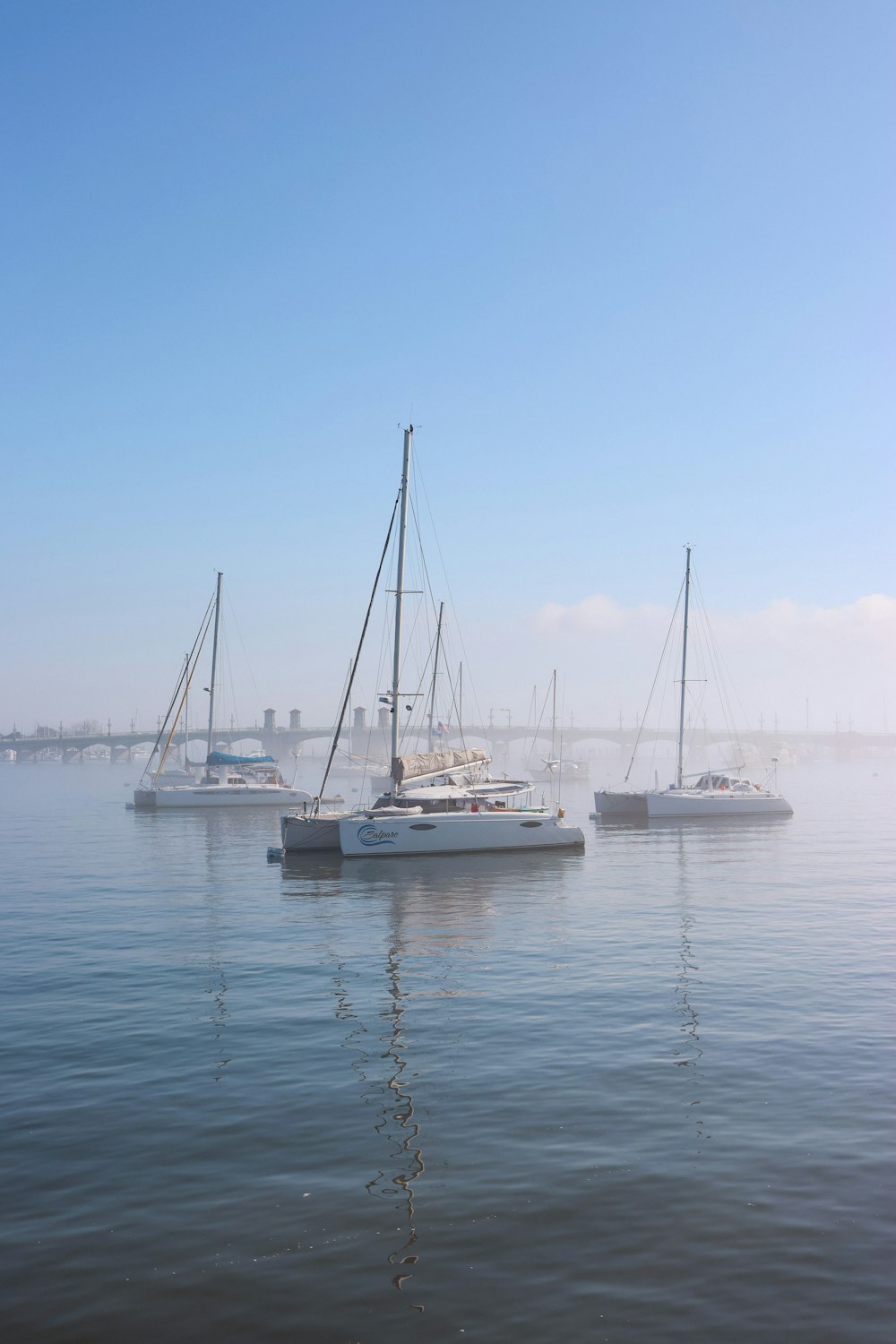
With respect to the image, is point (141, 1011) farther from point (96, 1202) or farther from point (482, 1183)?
point (482, 1183)

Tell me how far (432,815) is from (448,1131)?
31287mm

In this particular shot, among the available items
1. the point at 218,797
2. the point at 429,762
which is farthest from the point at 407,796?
the point at 218,797

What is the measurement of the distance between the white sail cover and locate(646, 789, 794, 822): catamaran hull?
22960 mm

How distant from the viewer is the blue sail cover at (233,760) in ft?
297

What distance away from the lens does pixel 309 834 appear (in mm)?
44688

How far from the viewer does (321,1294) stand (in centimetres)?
841

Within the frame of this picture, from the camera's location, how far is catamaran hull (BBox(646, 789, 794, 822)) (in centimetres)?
7006

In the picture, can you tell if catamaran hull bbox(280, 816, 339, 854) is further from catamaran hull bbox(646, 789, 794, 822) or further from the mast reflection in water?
catamaran hull bbox(646, 789, 794, 822)

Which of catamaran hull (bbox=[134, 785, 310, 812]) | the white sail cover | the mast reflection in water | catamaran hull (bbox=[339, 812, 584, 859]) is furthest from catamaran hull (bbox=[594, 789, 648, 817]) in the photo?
the mast reflection in water

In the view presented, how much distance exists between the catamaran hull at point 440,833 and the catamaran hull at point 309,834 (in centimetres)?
90

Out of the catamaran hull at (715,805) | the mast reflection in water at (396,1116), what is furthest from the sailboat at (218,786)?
the mast reflection in water at (396,1116)

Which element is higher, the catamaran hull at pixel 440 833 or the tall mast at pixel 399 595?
the tall mast at pixel 399 595

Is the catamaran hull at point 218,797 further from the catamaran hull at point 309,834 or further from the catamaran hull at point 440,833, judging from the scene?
the catamaran hull at point 440,833

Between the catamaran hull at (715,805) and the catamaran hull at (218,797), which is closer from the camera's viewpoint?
the catamaran hull at (715,805)
